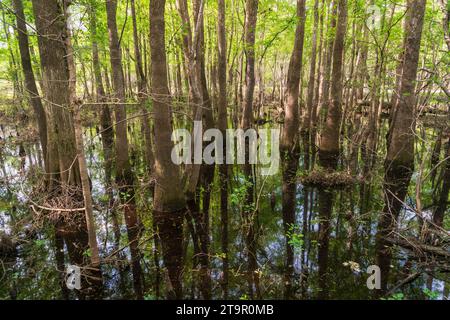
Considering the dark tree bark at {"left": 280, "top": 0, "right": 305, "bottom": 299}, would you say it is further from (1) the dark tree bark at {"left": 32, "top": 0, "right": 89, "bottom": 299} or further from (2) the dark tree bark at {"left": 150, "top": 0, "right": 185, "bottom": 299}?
(1) the dark tree bark at {"left": 32, "top": 0, "right": 89, "bottom": 299}

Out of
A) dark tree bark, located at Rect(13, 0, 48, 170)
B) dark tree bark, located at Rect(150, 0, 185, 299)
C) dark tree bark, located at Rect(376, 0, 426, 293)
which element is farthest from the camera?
dark tree bark, located at Rect(13, 0, 48, 170)

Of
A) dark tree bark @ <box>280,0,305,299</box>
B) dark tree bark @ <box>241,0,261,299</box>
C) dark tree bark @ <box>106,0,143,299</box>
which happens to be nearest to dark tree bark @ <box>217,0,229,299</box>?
dark tree bark @ <box>241,0,261,299</box>

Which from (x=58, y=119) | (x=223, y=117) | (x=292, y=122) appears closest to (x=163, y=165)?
(x=58, y=119)

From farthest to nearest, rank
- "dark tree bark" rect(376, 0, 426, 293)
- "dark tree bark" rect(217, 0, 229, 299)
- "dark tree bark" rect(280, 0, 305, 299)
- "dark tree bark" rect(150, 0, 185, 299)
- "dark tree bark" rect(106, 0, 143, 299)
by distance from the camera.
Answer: "dark tree bark" rect(280, 0, 305, 299) → "dark tree bark" rect(376, 0, 426, 293) → "dark tree bark" rect(106, 0, 143, 299) → "dark tree bark" rect(150, 0, 185, 299) → "dark tree bark" rect(217, 0, 229, 299)

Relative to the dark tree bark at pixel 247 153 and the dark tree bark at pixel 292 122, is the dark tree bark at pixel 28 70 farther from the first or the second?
the dark tree bark at pixel 292 122

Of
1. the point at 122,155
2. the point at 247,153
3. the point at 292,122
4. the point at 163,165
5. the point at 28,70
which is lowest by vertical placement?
the point at 247,153

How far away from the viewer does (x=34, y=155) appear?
40.8 ft

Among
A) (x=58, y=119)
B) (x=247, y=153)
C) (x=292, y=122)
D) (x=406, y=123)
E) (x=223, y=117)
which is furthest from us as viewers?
(x=247, y=153)

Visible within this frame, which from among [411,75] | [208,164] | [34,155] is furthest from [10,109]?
[411,75]

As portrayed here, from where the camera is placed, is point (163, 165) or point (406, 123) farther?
point (406, 123)

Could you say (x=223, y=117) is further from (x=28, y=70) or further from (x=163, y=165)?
(x=28, y=70)

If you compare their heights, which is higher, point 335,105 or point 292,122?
point 335,105

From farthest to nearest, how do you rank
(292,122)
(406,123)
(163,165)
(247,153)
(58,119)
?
(247,153) < (292,122) < (406,123) < (58,119) < (163,165)

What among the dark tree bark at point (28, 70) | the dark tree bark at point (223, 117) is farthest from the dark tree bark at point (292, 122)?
the dark tree bark at point (28, 70)
